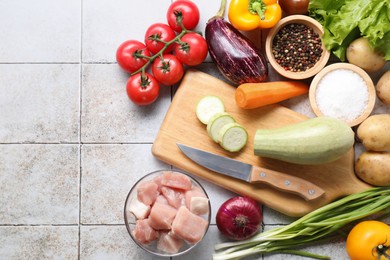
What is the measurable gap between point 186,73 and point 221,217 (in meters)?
0.46

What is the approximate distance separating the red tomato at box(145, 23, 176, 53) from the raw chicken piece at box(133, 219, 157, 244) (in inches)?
21.0

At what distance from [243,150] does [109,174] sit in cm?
44

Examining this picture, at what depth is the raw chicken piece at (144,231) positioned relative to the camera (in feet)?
5.21

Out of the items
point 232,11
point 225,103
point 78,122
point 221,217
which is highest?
point 232,11

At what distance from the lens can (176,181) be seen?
5.31 ft

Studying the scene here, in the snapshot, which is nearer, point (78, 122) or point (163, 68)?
point (163, 68)

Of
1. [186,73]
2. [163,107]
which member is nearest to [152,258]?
[163,107]

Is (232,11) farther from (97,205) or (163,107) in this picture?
(97,205)

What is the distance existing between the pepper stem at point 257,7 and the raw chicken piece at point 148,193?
604mm

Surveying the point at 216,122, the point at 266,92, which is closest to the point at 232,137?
the point at 216,122

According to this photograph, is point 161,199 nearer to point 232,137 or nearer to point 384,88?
point 232,137

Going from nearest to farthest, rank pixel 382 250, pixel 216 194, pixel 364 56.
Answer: pixel 382 250, pixel 364 56, pixel 216 194

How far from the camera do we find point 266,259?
1.73 m

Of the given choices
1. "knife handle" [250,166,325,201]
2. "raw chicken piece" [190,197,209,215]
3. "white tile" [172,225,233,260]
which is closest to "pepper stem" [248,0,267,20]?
"knife handle" [250,166,325,201]
